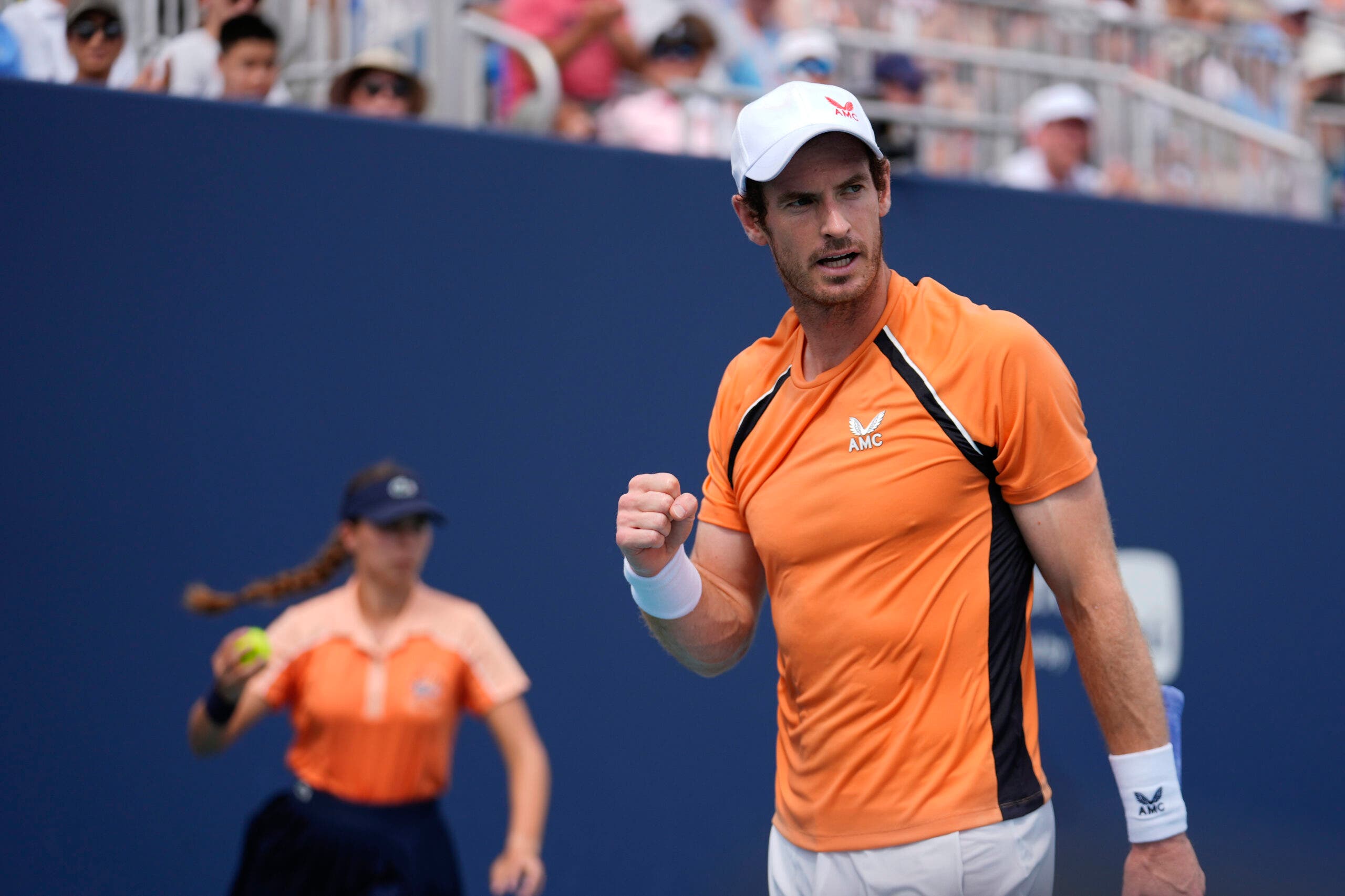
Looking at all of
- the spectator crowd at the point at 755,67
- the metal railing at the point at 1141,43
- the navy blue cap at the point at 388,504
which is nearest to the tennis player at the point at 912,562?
the navy blue cap at the point at 388,504

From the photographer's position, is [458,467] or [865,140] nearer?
[865,140]

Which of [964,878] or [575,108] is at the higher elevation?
[575,108]

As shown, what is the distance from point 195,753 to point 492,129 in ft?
7.74

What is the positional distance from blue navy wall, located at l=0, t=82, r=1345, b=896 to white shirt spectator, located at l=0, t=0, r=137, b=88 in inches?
15.2

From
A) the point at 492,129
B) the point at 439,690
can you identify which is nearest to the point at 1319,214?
the point at 492,129

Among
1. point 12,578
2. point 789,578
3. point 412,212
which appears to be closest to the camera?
point 789,578

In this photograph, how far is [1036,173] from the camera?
6867 mm

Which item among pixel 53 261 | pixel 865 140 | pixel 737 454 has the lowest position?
pixel 737 454

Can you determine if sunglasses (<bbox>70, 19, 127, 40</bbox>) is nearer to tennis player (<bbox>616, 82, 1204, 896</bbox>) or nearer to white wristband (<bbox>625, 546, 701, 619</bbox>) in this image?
tennis player (<bbox>616, 82, 1204, 896</bbox>)

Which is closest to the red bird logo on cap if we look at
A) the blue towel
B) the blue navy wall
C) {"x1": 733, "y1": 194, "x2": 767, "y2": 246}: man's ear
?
{"x1": 733, "y1": 194, "x2": 767, "y2": 246}: man's ear

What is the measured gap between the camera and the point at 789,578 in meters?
2.56

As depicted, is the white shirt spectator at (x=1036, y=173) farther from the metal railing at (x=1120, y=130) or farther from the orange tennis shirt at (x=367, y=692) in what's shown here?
the orange tennis shirt at (x=367, y=692)

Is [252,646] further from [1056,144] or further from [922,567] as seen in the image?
[1056,144]

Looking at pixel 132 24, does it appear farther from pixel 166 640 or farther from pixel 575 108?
pixel 166 640
